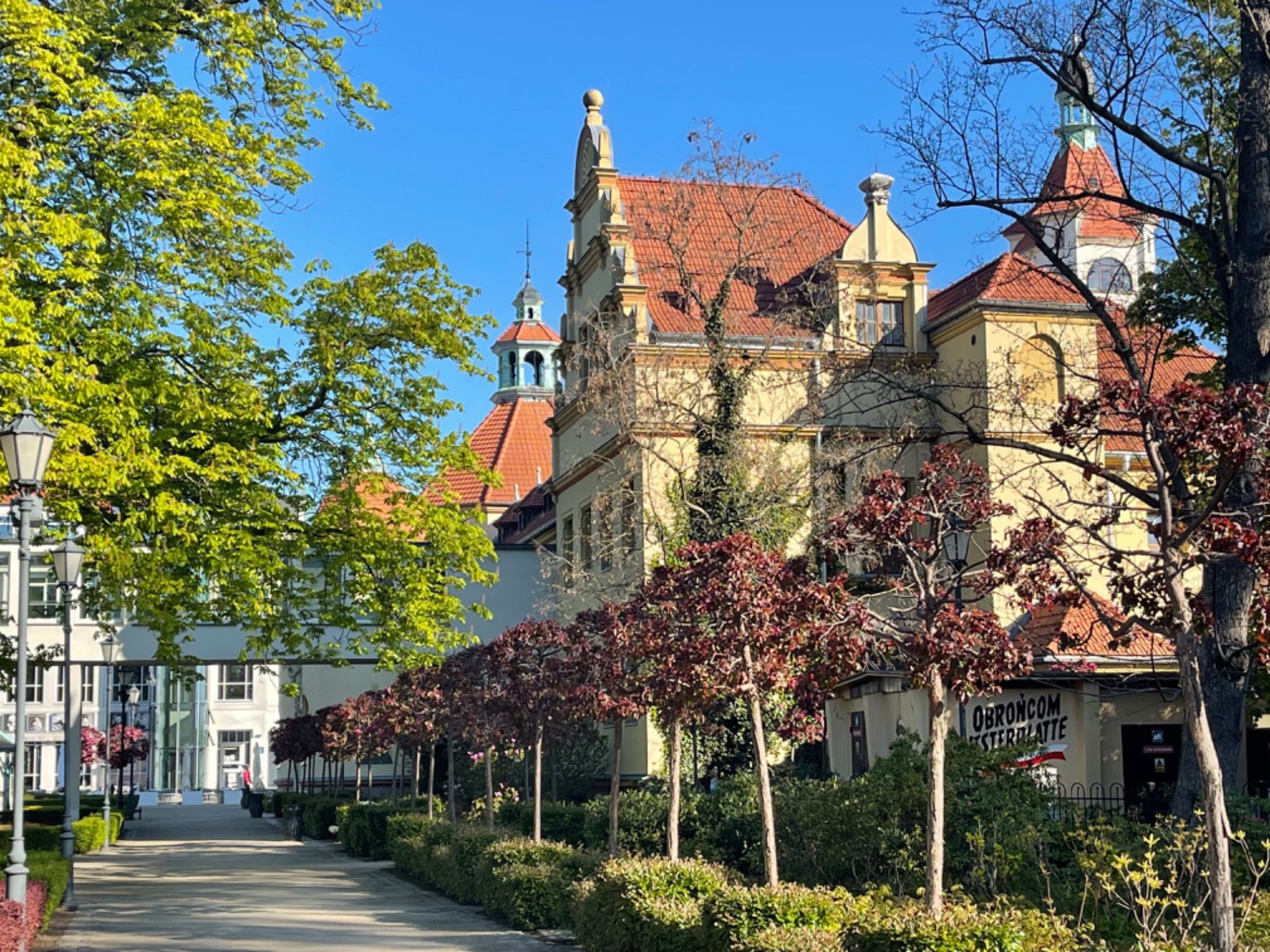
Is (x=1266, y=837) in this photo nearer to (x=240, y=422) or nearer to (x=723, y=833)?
(x=723, y=833)

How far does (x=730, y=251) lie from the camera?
3506 centimetres

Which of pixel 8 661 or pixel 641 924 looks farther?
pixel 8 661

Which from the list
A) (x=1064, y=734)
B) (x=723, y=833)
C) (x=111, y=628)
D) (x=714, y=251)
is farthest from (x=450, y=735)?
(x=714, y=251)

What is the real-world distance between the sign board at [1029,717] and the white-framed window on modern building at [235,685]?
202 feet

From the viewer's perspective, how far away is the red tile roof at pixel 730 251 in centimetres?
3600

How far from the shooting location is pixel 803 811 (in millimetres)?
16156

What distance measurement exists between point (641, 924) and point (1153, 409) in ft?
20.0

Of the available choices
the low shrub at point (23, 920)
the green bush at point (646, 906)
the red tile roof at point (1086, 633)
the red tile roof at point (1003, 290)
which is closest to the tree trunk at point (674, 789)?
the green bush at point (646, 906)

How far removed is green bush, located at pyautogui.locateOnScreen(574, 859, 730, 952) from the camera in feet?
39.5

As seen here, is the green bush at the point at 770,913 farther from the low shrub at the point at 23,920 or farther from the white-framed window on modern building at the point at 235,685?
the white-framed window on modern building at the point at 235,685

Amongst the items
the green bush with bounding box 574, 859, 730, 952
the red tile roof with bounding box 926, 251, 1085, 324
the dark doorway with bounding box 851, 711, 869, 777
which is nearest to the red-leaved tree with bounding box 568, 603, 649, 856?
the green bush with bounding box 574, 859, 730, 952

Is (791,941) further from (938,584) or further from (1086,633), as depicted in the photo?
(1086,633)

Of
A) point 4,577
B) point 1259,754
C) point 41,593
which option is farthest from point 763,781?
point 4,577

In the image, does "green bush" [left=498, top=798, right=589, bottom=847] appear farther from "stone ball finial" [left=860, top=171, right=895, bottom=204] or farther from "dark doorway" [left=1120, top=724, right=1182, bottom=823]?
"stone ball finial" [left=860, top=171, right=895, bottom=204]
